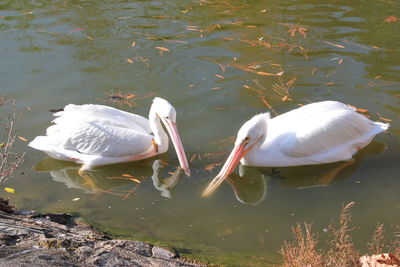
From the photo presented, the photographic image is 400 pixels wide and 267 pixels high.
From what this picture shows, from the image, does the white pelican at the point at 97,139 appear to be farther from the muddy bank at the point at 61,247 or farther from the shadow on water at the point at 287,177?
the muddy bank at the point at 61,247

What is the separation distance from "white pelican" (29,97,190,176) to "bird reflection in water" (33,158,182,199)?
0.29 ft

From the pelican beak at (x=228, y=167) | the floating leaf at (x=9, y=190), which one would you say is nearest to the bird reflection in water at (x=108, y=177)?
the pelican beak at (x=228, y=167)

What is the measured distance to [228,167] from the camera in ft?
15.6

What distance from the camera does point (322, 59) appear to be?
6770 millimetres

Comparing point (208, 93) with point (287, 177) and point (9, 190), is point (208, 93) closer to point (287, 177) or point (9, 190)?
point (287, 177)

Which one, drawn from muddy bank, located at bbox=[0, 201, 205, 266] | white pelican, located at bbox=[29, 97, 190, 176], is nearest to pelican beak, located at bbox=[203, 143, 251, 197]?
white pelican, located at bbox=[29, 97, 190, 176]

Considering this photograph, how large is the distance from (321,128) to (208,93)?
1.55 m

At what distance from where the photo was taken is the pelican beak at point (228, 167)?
474 cm

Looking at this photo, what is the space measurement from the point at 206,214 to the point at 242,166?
862mm

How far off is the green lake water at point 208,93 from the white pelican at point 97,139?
144 mm

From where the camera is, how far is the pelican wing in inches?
194

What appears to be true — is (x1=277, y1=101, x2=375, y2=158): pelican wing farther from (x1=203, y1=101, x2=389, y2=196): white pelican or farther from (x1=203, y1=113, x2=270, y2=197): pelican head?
(x1=203, y1=113, x2=270, y2=197): pelican head

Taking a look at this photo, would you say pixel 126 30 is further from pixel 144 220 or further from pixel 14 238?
pixel 14 238

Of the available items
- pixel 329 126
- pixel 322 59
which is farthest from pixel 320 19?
pixel 329 126
